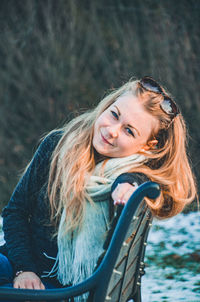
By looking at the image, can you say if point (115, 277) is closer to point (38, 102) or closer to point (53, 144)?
point (53, 144)

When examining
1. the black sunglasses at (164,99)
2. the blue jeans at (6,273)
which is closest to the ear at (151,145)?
the black sunglasses at (164,99)

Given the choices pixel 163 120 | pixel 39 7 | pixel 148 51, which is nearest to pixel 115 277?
pixel 163 120

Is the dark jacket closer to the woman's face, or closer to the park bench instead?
the woman's face

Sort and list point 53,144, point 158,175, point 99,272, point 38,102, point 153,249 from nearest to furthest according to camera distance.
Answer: point 99,272
point 158,175
point 53,144
point 153,249
point 38,102

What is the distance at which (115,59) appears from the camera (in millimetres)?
7766

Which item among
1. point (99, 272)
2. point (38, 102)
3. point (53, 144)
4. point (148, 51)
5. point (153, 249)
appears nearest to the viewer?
point (99, 272)

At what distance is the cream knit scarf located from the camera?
1867mm

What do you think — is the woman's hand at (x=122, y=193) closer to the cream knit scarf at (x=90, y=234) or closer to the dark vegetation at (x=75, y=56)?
the cream knit scarf at (x=90, y=234)

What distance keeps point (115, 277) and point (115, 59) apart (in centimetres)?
651

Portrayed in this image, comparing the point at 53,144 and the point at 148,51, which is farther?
the point at 148,51

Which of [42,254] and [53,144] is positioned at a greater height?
[53,144]

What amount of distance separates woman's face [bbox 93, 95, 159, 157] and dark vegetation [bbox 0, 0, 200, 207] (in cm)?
504

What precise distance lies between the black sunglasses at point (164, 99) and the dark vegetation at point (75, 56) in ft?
16.3

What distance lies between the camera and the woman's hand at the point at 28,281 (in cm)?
186
